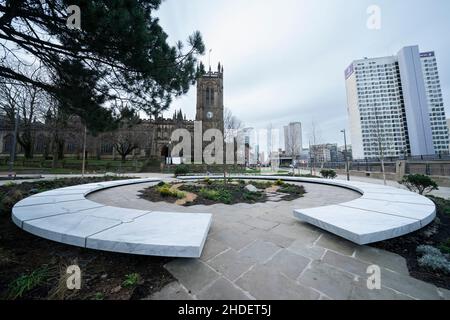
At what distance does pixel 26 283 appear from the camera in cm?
168

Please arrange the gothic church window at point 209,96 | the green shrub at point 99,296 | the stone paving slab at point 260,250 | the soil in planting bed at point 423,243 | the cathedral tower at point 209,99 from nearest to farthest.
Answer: the green shrub at point 99,296 → the soil in planting bed at point 423,243 → the stone paving slab at point 260,250 → the cathedral tower at point 209,99 → the gothic church window at point 209,96

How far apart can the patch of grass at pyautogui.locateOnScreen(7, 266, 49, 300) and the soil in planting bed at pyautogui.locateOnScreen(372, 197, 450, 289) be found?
3984mm

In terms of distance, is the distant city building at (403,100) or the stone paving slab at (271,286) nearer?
the stone paving slab at (271,286)

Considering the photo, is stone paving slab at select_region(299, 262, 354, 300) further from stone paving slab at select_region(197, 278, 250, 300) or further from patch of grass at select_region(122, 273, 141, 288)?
patch of grass at select_region(122, 273, 141, 288)

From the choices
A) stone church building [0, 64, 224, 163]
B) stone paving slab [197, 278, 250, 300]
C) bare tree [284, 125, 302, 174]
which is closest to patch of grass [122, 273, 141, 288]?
stone paving slab [197, 278, 250, 300]

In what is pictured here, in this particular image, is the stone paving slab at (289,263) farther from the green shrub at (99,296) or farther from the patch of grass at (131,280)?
the green shrub at (99,296)

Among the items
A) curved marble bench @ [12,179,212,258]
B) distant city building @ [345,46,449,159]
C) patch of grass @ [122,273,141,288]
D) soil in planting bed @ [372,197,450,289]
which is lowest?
soil in planting bed @ [372,197,450,289]

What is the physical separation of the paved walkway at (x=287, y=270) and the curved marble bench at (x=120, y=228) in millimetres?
269

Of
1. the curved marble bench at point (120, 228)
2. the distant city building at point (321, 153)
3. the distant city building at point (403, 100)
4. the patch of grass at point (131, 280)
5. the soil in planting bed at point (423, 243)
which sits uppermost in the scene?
the distant city building at point (403, 100)

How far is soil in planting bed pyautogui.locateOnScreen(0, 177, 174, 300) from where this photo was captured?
161 centimetres

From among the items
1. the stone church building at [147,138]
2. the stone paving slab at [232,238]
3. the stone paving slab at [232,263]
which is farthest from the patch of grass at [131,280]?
the stone church building at [147,138]

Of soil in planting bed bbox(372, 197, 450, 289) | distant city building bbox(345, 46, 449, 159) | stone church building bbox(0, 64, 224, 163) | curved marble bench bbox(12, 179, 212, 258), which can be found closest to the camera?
soil in planting bed bbox(372, 197, 450, 289)

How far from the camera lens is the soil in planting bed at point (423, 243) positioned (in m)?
1.87
